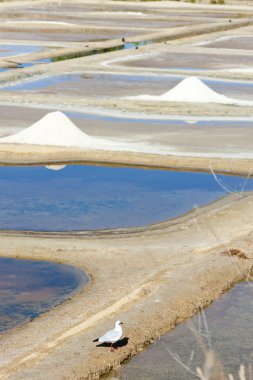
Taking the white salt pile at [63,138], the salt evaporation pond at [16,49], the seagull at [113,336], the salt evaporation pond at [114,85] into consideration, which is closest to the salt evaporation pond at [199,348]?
the seagull at [113,336]

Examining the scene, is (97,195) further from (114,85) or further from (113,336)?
(114,85)

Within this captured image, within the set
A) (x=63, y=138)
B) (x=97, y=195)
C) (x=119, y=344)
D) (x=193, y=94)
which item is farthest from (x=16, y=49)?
(x=119, y=344)

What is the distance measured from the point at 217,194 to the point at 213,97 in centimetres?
1627

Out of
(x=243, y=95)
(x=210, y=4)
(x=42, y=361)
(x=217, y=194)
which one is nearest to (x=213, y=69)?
(x=243, y=95)

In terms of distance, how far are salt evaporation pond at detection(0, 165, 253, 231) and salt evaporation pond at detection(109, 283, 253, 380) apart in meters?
5.87

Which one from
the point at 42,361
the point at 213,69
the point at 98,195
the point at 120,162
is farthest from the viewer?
the point at 213,69

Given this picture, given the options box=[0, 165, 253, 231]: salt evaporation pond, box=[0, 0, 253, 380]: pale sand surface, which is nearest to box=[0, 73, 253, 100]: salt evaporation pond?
box=[0, 0, 253, 380]: pale sand surface

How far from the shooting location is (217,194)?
24047 millimetres

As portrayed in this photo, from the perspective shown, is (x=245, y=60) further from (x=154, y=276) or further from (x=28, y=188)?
(x=154, y=276)

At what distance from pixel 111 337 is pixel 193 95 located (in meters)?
27.7

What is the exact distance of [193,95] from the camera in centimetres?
4009

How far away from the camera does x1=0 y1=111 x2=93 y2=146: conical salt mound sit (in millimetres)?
30028

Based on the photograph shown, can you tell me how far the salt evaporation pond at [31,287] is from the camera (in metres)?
15.3

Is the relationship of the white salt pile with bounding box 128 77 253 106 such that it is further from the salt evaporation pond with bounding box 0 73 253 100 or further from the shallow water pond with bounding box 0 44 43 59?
the shallow water pond with bounding box 0 44 43 59
